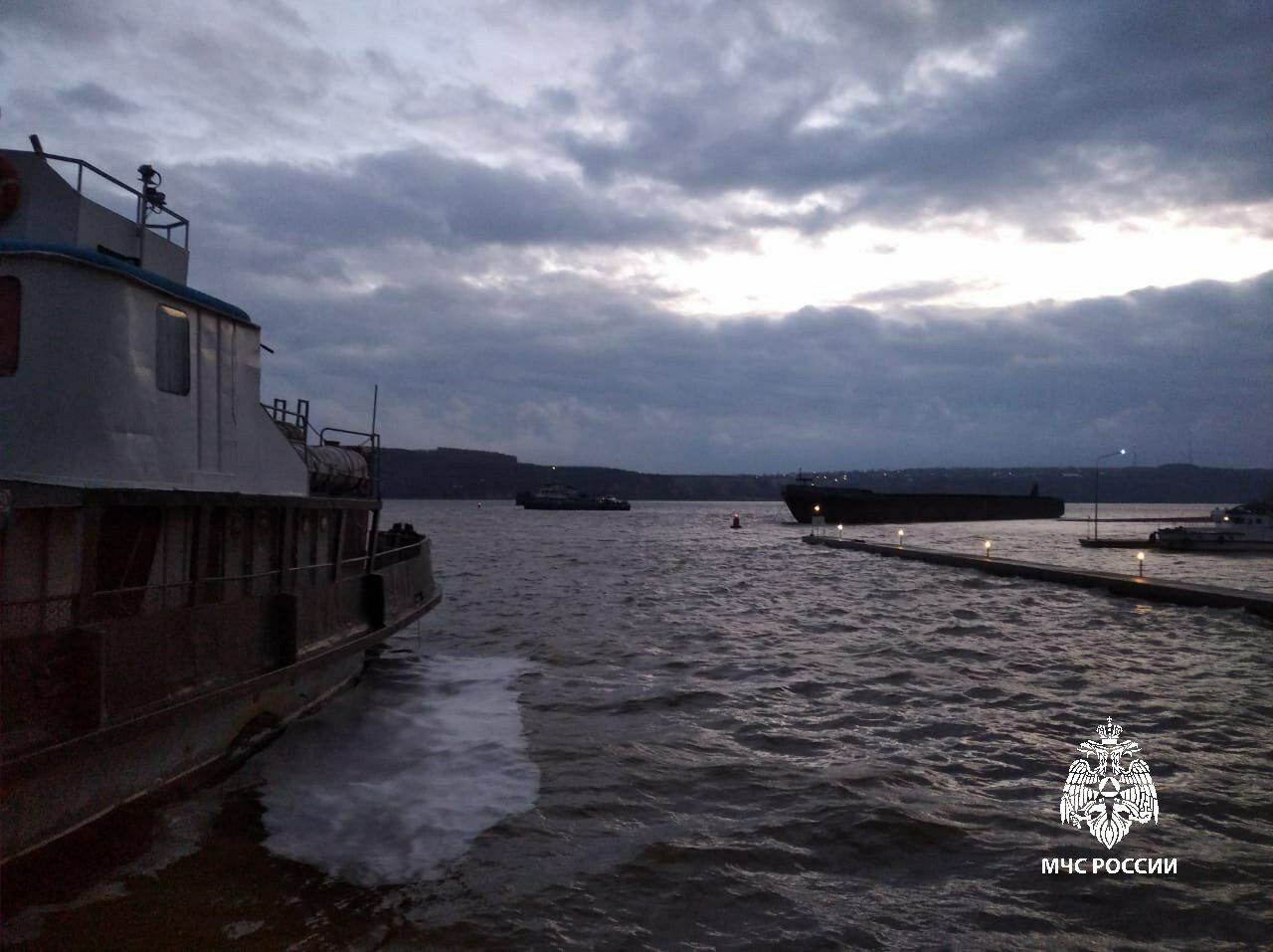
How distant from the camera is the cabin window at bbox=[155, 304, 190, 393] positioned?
8312 millimetres

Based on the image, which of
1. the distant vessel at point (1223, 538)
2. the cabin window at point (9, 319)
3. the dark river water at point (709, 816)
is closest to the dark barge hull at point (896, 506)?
the distant vessel at point (1223, 538)

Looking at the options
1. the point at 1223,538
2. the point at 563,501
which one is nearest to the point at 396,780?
the point at 1223,538

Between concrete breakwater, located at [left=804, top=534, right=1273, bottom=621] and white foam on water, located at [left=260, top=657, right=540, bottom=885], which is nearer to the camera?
white foam on water, located at [left=260, top=657, right=540, bottom=885]

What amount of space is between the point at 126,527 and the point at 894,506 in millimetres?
90993

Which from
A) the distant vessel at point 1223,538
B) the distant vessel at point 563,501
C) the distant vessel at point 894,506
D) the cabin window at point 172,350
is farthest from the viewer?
the distant vessel at point 563,501

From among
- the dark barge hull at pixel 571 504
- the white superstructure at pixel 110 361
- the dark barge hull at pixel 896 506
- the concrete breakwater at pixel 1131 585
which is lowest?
the dark barge hull at pixel 571 504

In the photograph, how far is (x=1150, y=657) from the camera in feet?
50.9

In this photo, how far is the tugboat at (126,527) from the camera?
6.09 metres

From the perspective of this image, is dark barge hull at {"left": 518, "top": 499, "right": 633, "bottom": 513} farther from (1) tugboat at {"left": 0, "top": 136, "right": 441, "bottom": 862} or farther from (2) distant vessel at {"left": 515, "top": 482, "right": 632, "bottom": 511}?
(1) tugboat at {"left": 0, "top": 136, "right": 441, "bottom": 862}

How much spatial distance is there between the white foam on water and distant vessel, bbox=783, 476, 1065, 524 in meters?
66.9

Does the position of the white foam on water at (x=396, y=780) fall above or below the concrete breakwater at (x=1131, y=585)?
below

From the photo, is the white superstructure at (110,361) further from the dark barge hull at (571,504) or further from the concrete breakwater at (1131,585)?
the dark barge hull at (571,504)

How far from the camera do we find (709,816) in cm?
782

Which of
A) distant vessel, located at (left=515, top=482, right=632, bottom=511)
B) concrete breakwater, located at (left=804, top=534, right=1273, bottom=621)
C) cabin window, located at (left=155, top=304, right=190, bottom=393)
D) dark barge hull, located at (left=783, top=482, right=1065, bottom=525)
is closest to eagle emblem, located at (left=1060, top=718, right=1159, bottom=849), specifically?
cabin window, located at (left=155, top=304, right=190, bottom=393)
